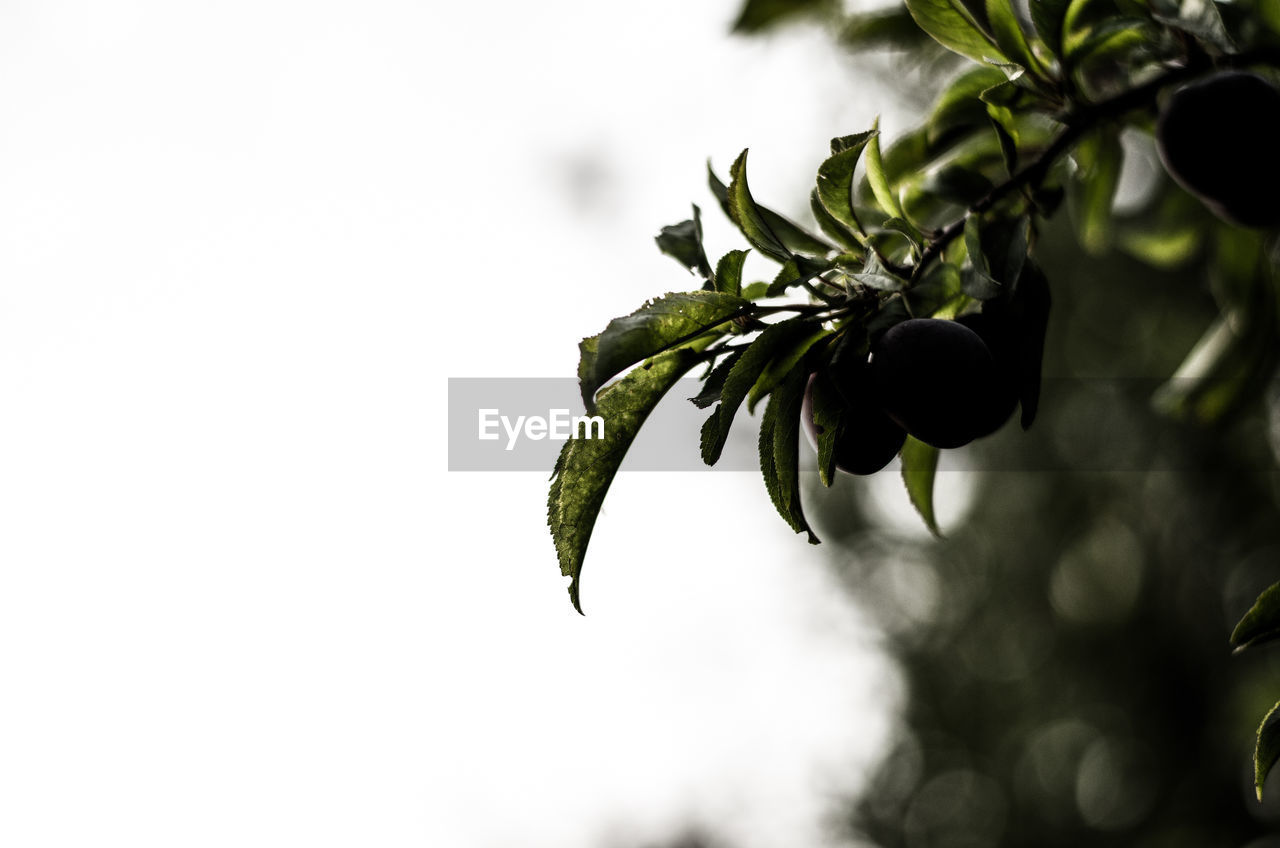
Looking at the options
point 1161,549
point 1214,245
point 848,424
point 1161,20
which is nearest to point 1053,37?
point 1161,20

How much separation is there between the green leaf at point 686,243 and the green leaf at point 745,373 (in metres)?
0.11

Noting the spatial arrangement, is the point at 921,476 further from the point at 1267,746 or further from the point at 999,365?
the point at 1267,746

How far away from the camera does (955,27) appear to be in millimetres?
800

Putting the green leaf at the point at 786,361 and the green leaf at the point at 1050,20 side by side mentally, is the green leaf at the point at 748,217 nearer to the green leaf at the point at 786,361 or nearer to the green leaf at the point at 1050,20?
the green leaf at the point at 786,361

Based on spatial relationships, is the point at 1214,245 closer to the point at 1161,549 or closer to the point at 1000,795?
the point at 1161,549

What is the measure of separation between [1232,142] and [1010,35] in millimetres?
196

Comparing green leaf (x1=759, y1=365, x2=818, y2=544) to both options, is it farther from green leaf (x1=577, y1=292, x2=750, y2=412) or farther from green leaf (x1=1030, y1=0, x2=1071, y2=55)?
green leaf (x1=1030, y1=0, x2=1071, y2=55)

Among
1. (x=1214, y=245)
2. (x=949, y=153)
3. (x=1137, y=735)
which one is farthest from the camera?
(x=1137, y=735)

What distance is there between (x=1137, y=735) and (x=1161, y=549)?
1033mm

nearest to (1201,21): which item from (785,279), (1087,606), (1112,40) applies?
(1112,40)

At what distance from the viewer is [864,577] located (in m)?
6.29

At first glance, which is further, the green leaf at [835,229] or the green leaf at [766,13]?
the green leaf at [766,13]

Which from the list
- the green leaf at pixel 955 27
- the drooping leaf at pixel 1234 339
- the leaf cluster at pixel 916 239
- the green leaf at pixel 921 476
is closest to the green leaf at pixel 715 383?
the leaf cluster at pixel 916 239

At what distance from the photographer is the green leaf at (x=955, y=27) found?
30.9 inches
